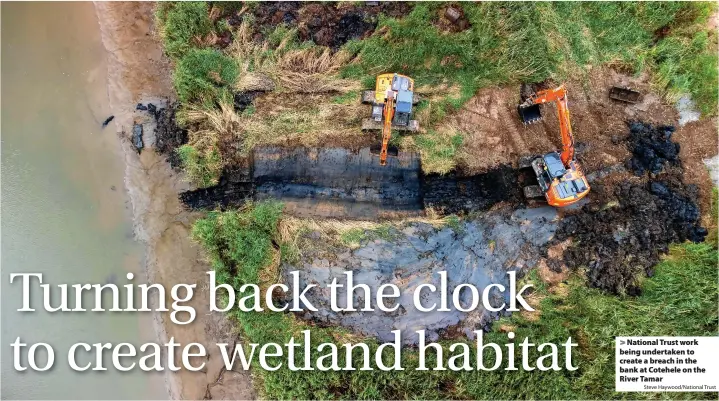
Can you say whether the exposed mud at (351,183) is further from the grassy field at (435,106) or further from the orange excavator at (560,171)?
the orange excavator at (560,171)

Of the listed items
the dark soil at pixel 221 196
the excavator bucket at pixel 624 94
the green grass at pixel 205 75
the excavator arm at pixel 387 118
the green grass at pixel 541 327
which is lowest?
the green grass at pixel 541 327

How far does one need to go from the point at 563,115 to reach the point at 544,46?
215 cm

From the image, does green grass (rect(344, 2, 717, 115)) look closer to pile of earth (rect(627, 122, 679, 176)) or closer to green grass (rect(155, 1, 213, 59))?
pile of earth (rect(627, 122, 679, 176))

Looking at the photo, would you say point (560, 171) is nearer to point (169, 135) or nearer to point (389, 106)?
point (389, 106)

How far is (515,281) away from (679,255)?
12.3 ft

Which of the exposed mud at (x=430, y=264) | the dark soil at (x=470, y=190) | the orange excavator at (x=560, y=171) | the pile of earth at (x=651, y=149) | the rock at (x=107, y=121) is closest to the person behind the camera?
the orange excavator at (x=560, y=171)

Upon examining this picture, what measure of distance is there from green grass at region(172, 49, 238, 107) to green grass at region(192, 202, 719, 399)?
319 centimetres

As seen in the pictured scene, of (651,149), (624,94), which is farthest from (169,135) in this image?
(651,149)

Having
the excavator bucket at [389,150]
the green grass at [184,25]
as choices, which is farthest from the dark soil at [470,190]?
the green grass at [184,25]

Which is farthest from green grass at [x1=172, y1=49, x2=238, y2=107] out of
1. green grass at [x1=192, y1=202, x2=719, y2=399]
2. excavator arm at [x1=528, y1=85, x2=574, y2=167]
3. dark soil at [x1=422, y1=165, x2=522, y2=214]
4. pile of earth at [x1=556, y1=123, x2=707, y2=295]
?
pile of earth at [x1=556, y1=123, x2=707, y2=295]

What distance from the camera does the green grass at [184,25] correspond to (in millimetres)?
11477

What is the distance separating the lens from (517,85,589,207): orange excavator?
9.81 metres

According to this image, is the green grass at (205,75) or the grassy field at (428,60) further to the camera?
the green grass at (205,75)

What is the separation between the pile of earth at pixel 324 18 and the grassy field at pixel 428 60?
310mm
